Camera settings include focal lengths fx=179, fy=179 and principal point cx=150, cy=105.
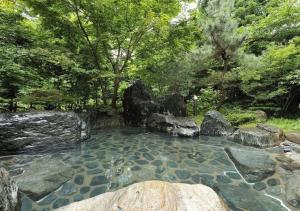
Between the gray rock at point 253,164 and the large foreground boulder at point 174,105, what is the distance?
13.0ft

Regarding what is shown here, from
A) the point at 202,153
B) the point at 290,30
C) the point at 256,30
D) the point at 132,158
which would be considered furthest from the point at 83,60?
the point at 290,30

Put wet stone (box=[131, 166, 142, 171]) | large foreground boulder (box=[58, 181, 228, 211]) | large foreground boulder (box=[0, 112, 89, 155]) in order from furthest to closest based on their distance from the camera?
large foreground boulder (box=[0, 112, 89, 155])
wet stone (box=[131, 166, 142, 171])
large foreground boulder (box=[58, 181, 228, 211])

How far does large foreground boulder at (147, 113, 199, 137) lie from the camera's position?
652 centimetres

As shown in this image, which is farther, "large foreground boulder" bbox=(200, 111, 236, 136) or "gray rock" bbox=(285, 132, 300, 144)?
"large foreground boulder" bbox=(200, 111, 236, 136)

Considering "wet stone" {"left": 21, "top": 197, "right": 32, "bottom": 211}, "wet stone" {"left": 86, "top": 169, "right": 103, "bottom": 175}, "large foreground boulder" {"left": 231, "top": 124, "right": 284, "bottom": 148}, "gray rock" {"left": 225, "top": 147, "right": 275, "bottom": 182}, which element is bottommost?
"wet stone" {"left": 21, "top": 197, "right": 32, "bottom": 211}

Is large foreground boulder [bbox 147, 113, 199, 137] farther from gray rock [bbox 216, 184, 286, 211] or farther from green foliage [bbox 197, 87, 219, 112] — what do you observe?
green foliage [bbox 197, 87, 219, 112]

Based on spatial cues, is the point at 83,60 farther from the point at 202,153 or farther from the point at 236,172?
the point at 236,172

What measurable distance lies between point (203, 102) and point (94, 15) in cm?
738

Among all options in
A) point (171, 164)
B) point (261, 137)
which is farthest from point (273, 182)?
point (261, 137)

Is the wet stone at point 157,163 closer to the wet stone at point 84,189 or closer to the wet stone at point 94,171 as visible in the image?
the wet stone at point 94,171

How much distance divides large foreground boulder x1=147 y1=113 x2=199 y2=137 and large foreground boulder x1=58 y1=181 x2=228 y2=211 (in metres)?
4.34

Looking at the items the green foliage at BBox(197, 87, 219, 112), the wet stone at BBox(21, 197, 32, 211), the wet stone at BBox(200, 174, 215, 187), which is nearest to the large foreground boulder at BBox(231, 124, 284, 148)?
the wet stone at BBox(200, 174, 215, 187)

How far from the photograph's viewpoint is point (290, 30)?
9.37 meters

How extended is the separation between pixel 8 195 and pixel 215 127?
20.1ft
